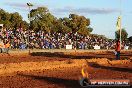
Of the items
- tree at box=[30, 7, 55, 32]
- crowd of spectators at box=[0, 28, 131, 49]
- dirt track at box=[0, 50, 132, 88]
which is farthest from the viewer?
tree at box=[30, 7, 55, 32]

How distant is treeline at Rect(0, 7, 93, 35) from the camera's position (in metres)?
73.8

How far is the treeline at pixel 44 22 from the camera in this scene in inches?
2904

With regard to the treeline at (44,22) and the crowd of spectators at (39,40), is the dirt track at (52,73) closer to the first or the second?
the crowd of spectators at (39,40)

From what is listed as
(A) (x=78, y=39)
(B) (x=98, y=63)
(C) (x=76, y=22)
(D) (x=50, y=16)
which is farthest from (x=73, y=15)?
(B) (x=98, y=63)

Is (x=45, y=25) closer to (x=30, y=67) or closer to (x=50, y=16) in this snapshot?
(x=50, y=16)

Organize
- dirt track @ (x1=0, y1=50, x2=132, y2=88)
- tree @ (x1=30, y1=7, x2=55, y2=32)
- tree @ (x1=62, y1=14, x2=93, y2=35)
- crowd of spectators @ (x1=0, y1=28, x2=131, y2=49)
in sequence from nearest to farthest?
dirt track @ (x1=0, y1=50, x2=132, y2=88) < crowd of spectators @ (x1=0, y1=28, x2=131, y2=49) < tree @ (x1=30, y1=7, x2=55, y2=32) < tree @ (x1=62, y1=14, x2=93, y2=35)

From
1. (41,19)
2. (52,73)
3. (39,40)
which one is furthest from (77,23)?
(52,73)

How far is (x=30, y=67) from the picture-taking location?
23.4 metres

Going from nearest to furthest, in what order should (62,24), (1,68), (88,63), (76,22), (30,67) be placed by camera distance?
(1,68)
(30,67)
(88,63)
(62,24)
(76,22)

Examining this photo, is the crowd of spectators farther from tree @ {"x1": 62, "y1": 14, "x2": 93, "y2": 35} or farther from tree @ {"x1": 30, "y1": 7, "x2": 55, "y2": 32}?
tree @ {"x1": 62, "y1": 14, "x2": 93, "y2": 35}

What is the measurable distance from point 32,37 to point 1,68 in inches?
1331

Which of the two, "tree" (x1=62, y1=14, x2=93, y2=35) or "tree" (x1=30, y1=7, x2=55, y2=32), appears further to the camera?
"tree" (x1=62, y1=14, x2=93, y2=35)

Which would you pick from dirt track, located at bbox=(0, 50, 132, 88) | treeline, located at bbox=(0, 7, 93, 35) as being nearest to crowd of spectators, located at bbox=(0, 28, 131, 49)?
treeline, located at bbox=(0, 7, 93, 35)

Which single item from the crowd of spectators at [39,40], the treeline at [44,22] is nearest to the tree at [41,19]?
the treeline at [44,22]
